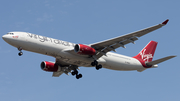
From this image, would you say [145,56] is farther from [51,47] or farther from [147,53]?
[51,47]

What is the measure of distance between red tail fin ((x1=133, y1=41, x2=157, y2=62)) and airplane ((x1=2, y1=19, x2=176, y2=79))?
1.83 meters

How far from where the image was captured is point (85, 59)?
39.8 meters

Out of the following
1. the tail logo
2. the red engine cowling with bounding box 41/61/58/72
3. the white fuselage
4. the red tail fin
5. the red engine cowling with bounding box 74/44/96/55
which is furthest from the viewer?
the tail logo

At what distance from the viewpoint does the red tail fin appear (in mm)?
→ 47812

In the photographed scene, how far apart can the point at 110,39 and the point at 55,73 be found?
13656 millimetres

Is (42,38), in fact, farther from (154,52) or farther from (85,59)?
(154,52)

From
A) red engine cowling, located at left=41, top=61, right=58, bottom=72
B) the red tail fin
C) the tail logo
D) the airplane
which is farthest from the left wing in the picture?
the tail logo

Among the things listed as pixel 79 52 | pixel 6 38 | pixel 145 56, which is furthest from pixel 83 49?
pixel 145 56

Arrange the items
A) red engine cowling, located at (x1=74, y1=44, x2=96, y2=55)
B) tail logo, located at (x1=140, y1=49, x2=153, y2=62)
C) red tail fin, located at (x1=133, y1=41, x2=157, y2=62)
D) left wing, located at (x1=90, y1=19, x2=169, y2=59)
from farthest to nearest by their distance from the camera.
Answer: tail logo, located at (x1=140, y1=49, x2=153, y2=62) → red tail fin, located at (x1=133, y1=41, x2=157, y2=62) → red engine cowling, located at (x1=74, y1=44, x2=96, y2=55) → left wing, located at (x1=90, y1=19, x2=169, y2=59)

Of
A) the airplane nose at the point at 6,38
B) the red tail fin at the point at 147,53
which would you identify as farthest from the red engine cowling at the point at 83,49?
the red tail fin at the point at 147,53

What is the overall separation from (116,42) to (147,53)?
40.4 ft

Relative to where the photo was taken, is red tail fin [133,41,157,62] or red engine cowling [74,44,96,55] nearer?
→ red engine cowling [74,44,96,55]

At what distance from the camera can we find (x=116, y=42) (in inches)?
1518

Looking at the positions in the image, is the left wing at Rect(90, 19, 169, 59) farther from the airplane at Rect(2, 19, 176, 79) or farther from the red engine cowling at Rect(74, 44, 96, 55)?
the red engine cowling at Rect(74, 44, 96, 55)
